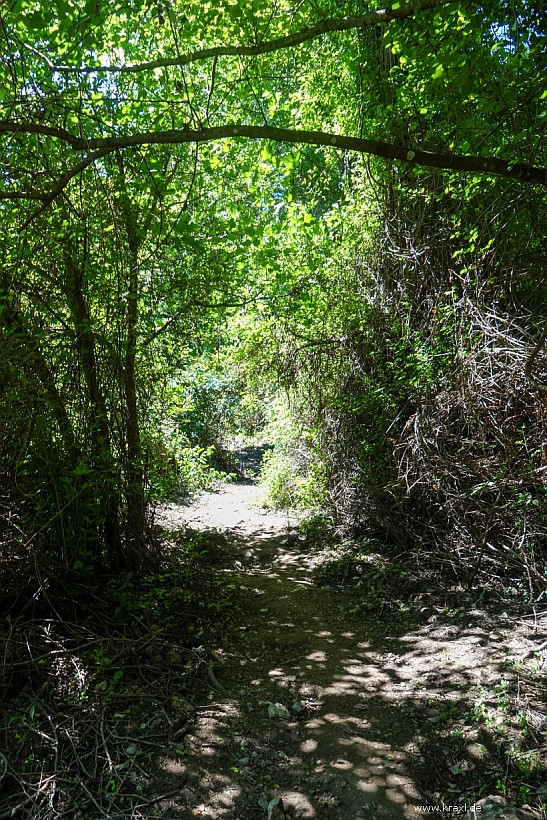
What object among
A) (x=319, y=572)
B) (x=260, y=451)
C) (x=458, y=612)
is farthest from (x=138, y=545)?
(x=260, y=451)

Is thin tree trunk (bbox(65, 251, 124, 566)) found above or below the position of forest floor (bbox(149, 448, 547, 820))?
above

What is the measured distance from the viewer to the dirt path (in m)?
2.58

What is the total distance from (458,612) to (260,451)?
11733 mm

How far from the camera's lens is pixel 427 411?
5191 millimetres

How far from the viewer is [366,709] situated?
3324 mm

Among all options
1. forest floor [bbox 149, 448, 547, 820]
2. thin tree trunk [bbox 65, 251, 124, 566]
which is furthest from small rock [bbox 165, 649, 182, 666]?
thin tree trunk [bbox 65, 251, 124, 566]

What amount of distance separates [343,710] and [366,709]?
0.48 ft

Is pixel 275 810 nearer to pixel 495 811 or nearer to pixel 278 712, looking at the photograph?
pixel 278 712

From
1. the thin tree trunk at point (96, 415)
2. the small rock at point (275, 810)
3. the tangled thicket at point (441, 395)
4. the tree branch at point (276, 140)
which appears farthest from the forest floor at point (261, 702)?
the tree branch at point (276, 140)

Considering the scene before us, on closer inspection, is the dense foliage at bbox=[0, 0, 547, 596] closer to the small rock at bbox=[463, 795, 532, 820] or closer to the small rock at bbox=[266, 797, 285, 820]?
the small rock at bbox=[266, 797, 285, 820]

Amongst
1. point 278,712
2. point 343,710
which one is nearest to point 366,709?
point 343,710

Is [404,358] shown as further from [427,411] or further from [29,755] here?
[29,755]

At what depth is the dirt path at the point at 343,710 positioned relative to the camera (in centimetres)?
258

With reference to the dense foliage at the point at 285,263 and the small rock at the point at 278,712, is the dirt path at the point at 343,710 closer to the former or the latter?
the small rock at the point at 278,712
